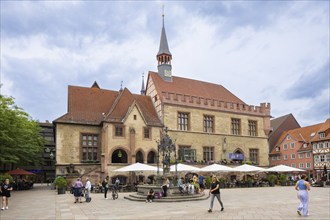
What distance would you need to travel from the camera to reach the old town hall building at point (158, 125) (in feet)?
114

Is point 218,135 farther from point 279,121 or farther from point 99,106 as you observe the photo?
point 279,121

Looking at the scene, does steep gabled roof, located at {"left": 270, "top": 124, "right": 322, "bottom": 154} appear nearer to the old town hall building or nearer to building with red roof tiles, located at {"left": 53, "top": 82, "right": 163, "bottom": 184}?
the old town hall building

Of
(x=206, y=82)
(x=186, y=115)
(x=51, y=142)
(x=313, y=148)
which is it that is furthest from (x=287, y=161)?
(x=51, y=142)

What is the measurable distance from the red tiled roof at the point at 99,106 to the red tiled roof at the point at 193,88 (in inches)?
127

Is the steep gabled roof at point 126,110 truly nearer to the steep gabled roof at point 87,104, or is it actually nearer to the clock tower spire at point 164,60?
the steep gabled roof at point 87,104

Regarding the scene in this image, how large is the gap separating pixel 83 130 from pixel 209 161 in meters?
15.5

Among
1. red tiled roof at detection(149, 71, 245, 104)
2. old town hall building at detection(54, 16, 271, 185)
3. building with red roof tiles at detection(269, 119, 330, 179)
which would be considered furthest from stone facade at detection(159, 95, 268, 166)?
building with red roof tiles at detection(269, 119, 330, 179)

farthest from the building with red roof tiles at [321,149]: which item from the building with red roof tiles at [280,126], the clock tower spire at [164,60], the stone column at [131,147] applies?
the stone column at [131,147]

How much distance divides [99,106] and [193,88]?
13990mm

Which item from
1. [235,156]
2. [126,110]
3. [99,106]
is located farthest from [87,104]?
[235,156]

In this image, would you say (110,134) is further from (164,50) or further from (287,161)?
(287,161)

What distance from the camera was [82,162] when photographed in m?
35.0

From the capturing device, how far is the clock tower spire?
4503 centimetres

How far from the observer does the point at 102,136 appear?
35000 millimetres
